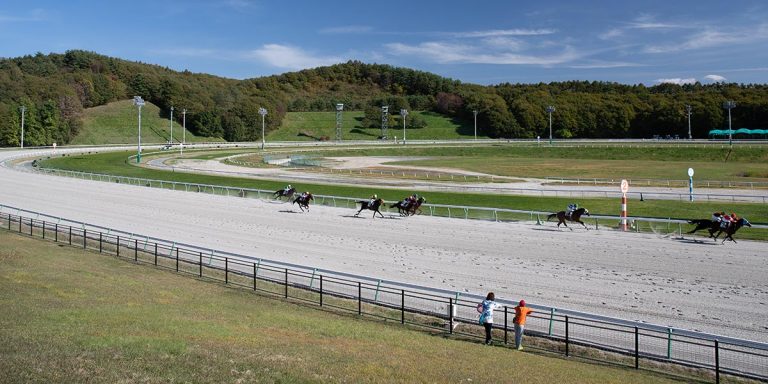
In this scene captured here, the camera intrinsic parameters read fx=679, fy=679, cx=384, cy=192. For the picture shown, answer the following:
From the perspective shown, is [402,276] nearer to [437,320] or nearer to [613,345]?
[437,320]

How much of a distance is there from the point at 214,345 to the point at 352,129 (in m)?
138

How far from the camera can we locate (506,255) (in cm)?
2330

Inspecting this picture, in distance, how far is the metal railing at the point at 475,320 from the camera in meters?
12.0

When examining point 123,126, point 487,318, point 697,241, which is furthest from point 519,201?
point 123,126

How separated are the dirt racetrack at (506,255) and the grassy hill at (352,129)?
101738 millimetres

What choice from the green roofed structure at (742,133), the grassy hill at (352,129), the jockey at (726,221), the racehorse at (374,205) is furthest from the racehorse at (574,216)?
the grassy hill at (352,129)

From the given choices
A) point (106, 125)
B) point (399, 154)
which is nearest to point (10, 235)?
point (399, 154)

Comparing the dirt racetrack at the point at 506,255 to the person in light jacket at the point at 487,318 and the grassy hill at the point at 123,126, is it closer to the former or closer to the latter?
the person in light jacket at the point at 487,318

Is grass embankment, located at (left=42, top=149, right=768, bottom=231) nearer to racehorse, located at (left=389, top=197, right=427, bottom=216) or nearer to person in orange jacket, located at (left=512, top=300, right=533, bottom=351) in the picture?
racehorse, located at (left=389, top=197, right=427, bottom=216)

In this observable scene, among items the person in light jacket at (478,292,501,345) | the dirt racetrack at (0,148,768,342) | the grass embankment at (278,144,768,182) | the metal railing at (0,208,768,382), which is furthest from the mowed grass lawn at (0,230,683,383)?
the grass embankment at (278,144,768,182)

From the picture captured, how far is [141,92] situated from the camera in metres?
144

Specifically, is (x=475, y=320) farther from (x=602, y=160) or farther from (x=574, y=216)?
(x=602, y=160)

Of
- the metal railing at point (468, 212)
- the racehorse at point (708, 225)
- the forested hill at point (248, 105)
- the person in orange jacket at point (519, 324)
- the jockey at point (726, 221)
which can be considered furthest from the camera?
the forested hill at point (248, 105)

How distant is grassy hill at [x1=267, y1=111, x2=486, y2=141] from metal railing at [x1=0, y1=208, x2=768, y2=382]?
382 feet
